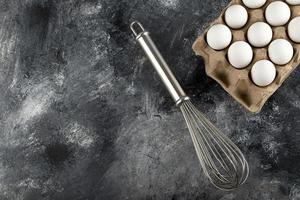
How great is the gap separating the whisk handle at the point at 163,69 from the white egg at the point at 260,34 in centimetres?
27

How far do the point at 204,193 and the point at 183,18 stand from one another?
0.63m

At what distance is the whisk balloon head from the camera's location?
5.64 feet

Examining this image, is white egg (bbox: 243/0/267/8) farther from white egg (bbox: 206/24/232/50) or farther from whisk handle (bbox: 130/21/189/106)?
whisk handle (bbox: 130/21/189/106)

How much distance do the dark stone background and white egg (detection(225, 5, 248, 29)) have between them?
9.2 inches

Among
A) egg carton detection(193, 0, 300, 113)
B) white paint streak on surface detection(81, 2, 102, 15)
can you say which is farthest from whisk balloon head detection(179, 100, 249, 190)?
white paint streak on surface detection(81, 2, 102, 15)

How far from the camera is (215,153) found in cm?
178

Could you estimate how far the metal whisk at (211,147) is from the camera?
65.9 inches

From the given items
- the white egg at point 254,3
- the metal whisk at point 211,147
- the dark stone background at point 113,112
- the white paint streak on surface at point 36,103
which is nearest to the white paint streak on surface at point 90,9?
the dark stone background at point 113,112

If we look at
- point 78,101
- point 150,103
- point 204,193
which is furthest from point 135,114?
point 204,193

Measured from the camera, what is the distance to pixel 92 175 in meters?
1.83

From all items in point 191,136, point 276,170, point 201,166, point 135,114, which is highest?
point 135,114

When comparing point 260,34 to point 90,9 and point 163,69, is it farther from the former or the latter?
point 90,9

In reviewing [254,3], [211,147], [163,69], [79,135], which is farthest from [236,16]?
[79,135]

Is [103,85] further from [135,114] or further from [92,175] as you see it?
[92,175]
